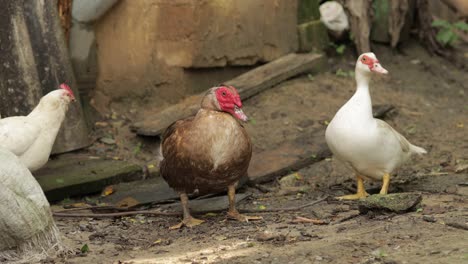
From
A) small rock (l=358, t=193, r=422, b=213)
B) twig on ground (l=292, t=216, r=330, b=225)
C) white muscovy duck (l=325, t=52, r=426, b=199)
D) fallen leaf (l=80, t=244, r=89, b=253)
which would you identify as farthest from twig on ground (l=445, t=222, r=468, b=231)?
fallen leaf (l=80, t=244, r=89, b=253)

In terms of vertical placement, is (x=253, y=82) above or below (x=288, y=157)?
above

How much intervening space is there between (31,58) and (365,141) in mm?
3012

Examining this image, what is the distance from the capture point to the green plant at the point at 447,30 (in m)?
10.2

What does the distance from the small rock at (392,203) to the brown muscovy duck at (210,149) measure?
90cm

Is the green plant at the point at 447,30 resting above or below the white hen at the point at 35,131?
below

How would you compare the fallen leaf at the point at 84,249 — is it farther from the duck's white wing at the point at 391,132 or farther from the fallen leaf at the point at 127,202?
the duck's white wing at the point at 391,132

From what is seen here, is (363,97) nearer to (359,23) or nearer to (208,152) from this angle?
(208,152)

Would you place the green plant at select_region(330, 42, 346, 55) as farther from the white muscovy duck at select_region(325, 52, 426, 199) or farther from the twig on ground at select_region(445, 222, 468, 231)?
the twig on ground at select_region(445, 222, 468, 231)

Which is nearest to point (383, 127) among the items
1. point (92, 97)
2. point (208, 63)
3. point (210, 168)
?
point (210, 168)

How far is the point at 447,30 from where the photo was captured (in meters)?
10.3

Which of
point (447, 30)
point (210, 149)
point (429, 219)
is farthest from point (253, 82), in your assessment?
point (429, 219)

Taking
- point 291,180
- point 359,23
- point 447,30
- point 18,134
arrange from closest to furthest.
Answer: point 18,134
point 291,180
point 359,23
point 447,30

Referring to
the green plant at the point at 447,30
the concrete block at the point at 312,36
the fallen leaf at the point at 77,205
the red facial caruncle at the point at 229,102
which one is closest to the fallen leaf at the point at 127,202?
the fallen leaf at the point at 77,205

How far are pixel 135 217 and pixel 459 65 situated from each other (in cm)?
562
